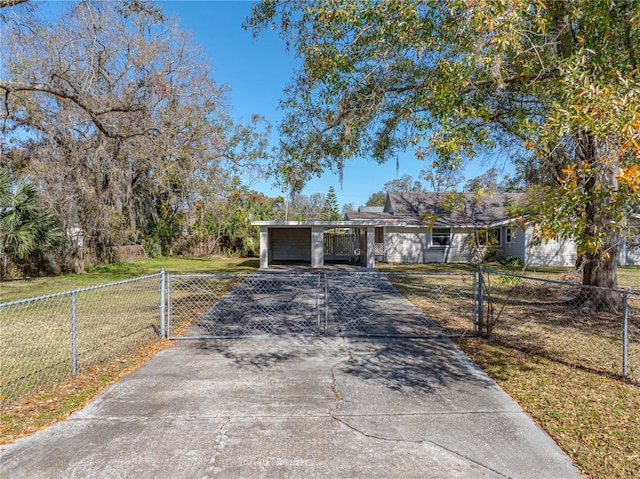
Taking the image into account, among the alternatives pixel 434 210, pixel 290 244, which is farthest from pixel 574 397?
pixel 434 210

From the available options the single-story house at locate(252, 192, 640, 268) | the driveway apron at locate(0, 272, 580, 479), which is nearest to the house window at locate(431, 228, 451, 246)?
the single-story house at locate(252, 192, 640, 268)

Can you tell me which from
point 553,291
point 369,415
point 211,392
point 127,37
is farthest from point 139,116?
point 553,291

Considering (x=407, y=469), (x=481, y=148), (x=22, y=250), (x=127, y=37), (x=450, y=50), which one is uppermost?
(x=127, y=37)

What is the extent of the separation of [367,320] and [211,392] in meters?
4.11

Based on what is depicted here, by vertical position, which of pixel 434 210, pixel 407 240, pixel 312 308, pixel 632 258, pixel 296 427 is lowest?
pixel 296 427

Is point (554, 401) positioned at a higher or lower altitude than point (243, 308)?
lower

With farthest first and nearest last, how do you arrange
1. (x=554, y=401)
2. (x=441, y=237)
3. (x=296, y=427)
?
(x=441, y=237) → (x=554, y=401) → (x=296, y=427)

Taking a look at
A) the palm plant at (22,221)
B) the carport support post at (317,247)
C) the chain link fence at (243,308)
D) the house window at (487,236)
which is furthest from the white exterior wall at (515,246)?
the palm plant at (22,221)

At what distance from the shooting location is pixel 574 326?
24.1 ft

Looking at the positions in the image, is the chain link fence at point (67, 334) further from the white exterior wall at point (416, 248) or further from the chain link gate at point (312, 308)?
the white exterior wall at point (416, 248)

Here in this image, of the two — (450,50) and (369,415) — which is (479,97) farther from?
(369,415)

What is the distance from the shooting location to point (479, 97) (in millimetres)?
7277

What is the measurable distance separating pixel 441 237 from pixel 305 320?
15.8m

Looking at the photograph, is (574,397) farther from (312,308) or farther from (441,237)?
(441,237)
